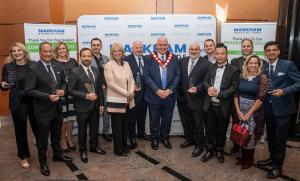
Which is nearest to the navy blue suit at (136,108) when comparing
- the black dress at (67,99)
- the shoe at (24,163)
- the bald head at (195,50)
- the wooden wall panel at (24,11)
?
the bald head at (195,50)

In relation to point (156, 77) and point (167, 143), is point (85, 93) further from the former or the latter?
point (167, 143)

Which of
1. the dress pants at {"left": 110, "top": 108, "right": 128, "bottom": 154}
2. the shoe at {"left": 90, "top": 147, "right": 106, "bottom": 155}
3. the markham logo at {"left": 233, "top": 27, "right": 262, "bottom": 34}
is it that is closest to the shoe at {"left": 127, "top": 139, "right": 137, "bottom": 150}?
the dress pants at {"left": 110, "top": 108, "right": 128, "bottom": 154}

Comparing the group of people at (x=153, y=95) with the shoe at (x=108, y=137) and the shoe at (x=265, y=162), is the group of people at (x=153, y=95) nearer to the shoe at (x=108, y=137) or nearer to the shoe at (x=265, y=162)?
the shoe at (x=265, y=162)

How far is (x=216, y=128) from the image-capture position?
3.52 m

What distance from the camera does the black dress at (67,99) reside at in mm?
3507

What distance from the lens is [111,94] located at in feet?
11.6

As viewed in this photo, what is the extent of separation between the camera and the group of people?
3.04 m

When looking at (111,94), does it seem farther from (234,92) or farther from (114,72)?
(234,92)

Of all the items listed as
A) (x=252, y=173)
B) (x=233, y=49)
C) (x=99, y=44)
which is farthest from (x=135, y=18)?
(x=252, y=173)

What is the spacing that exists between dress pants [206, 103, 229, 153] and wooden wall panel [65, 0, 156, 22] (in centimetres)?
247

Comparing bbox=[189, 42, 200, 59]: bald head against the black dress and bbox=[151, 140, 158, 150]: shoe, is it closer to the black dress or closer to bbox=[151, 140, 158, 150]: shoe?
bbox=[151, 140, 158, 150]: shoe

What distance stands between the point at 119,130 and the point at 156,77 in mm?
883

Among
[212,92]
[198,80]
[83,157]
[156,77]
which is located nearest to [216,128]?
[212,92]

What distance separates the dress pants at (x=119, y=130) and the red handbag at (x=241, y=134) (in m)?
1.42
